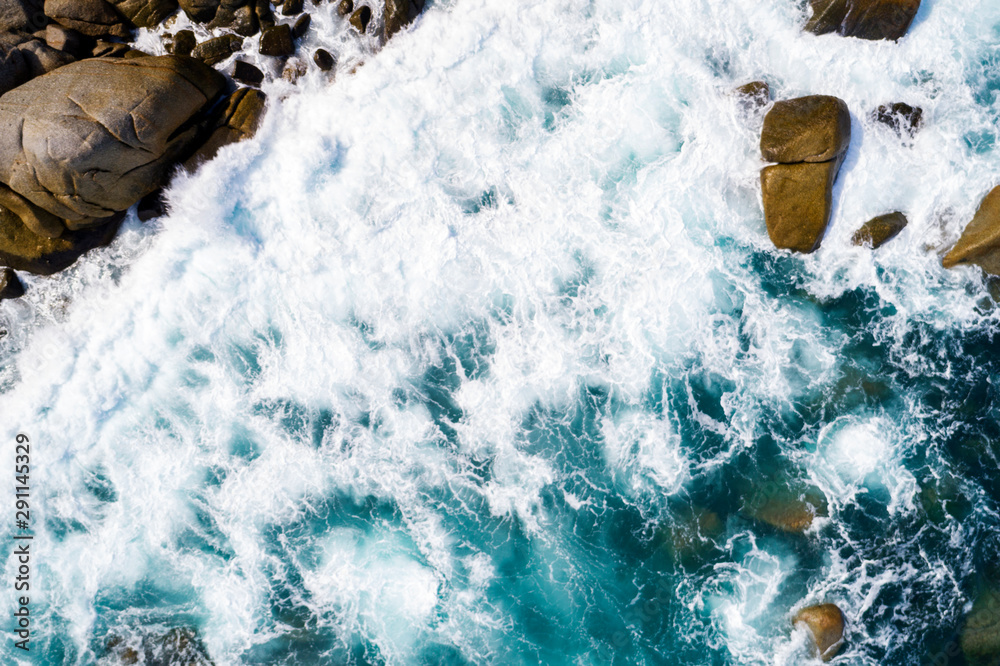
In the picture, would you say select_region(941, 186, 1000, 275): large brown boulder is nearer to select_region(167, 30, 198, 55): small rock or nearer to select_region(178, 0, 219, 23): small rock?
select_region(178, 0, 219, 23): small rock

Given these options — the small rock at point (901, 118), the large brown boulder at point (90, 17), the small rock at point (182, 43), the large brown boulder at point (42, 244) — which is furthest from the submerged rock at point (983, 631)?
the large brown boulder at point (90, 17)

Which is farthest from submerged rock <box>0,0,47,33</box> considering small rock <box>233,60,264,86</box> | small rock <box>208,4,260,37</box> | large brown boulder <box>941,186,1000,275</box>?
large brown boulder <box>941,186,1000,275</box>

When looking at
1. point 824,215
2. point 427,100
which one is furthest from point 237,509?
point 824,215

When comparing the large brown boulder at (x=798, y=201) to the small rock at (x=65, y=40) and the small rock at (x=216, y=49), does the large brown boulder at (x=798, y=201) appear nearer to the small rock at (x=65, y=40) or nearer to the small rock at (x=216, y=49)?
the small rock at (x=216, y=49)

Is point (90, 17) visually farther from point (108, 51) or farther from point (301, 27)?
point (301, 27)

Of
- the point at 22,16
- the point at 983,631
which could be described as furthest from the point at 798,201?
the point at 22,16

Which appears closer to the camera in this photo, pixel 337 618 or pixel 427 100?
pixel 337 618

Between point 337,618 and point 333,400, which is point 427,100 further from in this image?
point 337,618
